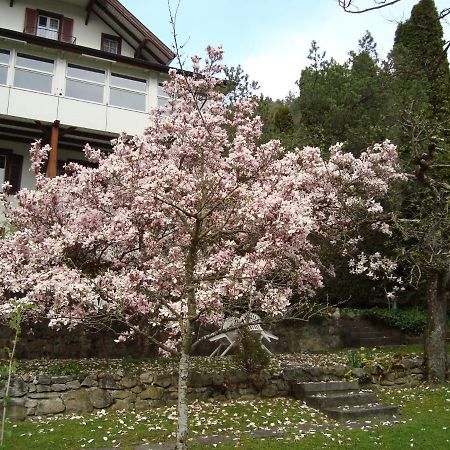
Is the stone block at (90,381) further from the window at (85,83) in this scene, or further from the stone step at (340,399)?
the window at (85,83)

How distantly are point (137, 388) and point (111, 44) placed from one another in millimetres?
15607

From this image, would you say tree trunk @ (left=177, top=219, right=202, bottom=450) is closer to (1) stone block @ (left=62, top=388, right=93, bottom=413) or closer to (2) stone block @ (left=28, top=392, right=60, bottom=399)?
(1) stone block @ (left=62, top=388, right=93, bottom=413)

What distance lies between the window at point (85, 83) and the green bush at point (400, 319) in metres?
11.6

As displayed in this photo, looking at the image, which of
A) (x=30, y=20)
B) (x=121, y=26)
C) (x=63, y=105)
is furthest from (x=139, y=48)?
(x=63, y=105)

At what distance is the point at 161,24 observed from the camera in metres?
5.75

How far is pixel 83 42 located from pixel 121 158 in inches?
478

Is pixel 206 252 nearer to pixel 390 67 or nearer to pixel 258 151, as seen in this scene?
pixel 258 151

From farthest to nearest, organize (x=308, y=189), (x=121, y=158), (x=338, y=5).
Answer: (x=308, y=189)
(x=121, y=158)
(x=338, y=5)

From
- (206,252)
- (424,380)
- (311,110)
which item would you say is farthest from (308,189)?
(311,110)

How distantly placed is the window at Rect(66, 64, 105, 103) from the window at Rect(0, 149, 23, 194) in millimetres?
3356

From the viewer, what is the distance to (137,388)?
8.38m

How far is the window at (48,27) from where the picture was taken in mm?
18500

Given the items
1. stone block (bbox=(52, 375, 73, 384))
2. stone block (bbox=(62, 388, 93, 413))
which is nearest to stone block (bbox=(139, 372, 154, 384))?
stone block (bbox=(62, 388, 93, 413))

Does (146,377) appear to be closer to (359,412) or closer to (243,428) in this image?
(243,428)
